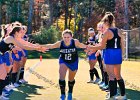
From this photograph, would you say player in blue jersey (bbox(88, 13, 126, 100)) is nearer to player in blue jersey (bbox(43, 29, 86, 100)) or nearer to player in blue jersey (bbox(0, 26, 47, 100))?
player in blue jersey (bbox(43, 29, 86, 100))

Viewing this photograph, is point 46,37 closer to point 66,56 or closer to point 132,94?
point 132,94

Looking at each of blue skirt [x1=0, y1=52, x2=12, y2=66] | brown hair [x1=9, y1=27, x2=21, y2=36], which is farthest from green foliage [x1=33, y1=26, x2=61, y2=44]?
brown hair [x1=9, y1=27, x2=21, y2=36]

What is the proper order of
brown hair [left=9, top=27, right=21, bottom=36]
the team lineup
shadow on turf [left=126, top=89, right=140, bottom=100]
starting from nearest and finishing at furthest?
the team lineup → brown hair [left=9, top=27, right=21, bottom=36] → shadow on turf [left=126, top=89, right=140, bottom=100]

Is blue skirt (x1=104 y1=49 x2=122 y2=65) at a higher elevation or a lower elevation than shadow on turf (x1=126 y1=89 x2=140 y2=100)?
higher

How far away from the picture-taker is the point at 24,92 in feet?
41.0

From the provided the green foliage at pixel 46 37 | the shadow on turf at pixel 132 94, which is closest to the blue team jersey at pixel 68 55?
the shadow on turf at pixel 132 94

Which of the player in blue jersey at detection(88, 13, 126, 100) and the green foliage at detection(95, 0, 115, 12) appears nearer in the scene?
the player in blue jersey at detection(88, 13, 126, 100)

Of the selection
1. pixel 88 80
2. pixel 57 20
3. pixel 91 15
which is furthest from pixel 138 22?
pixel 88 80

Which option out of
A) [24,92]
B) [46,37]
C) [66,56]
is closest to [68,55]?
[66,56]

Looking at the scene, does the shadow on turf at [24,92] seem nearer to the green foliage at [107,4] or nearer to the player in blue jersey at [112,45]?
the player in blue jersey at [112,45]

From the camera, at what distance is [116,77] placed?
10469mm

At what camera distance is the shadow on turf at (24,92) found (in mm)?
11448

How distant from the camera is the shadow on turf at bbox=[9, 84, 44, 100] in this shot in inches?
451

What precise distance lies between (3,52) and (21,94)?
226 centimetres
